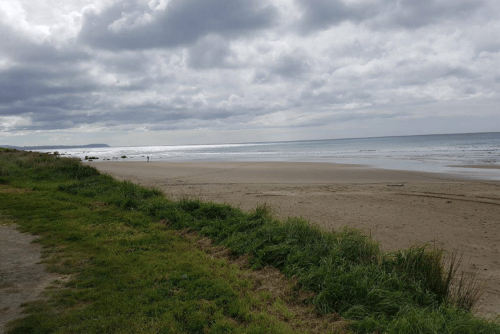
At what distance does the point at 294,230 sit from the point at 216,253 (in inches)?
67.1

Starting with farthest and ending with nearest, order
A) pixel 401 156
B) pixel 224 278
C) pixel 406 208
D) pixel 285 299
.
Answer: pixel 401 156
pixel 406 208
pixel 224 278
pixel 285 299

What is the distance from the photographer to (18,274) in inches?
197

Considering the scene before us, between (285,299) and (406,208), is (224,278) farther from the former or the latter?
(406,208)

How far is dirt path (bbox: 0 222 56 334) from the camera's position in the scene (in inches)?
159

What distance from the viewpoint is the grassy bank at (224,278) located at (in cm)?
373

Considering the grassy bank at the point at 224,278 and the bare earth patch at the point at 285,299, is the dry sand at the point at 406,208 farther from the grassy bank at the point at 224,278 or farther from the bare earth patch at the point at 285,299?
the bare earth patch at the point at 285,299

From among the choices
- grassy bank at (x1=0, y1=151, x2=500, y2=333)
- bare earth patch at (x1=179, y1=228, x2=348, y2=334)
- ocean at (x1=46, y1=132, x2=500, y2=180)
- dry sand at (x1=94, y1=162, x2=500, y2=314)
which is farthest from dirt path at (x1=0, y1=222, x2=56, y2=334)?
ocean at (x1=46, y1=132, x2=500, y2=180)

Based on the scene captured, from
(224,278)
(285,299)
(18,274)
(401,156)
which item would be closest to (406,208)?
(285,299)

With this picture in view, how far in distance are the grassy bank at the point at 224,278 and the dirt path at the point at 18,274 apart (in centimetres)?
26

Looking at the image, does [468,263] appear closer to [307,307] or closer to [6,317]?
[307,307]

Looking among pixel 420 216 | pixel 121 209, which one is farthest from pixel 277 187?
pixel 121 209

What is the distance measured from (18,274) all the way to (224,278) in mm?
3339

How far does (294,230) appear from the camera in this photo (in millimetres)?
6555

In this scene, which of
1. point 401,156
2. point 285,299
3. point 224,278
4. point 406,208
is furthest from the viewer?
point 401,156
